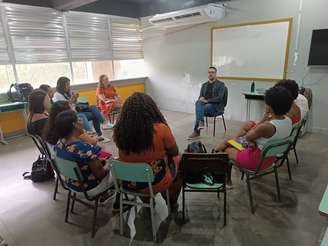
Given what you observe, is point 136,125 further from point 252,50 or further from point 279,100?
point 252,50

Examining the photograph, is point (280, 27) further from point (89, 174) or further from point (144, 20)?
point (89, 174)

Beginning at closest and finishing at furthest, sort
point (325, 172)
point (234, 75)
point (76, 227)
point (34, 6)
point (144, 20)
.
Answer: point (76, 227)
point (325, 172)
point (34, 6)
point (234, 75)
point (144, 20)

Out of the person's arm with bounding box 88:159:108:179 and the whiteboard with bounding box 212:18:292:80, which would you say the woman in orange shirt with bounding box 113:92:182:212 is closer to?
the person's arm with bounding box 88:159:108:179

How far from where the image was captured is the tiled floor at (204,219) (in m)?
1.80

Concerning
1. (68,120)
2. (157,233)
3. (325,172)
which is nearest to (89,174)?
(68,120)

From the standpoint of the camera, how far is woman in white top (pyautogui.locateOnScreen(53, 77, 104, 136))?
11.6 ft

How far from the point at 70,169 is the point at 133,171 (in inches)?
19.5

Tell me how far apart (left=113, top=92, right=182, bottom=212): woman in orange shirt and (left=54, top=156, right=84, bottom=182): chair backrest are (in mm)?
325

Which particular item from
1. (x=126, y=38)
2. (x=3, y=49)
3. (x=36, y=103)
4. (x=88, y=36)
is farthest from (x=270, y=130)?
(x=126, y=38)

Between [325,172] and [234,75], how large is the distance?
2630mm

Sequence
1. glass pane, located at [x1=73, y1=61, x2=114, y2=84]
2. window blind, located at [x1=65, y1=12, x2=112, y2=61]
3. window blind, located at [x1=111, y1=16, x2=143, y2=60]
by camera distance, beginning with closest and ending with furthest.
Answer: window blind, located at [x1=65, y1=12, x2=112, y2=61] < glass pane, located at [x1=73, y1=61, x2=114, y2=84] < window blind, located at [x1=111, y1=16, x2=143, y2=60]

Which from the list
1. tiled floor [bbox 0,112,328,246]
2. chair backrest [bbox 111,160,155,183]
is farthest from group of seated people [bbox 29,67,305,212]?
tiled floor [bbox 0,112,328,246]

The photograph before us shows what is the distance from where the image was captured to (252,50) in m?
Answer: 4.37

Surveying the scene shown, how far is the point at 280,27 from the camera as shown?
397 centimetres
